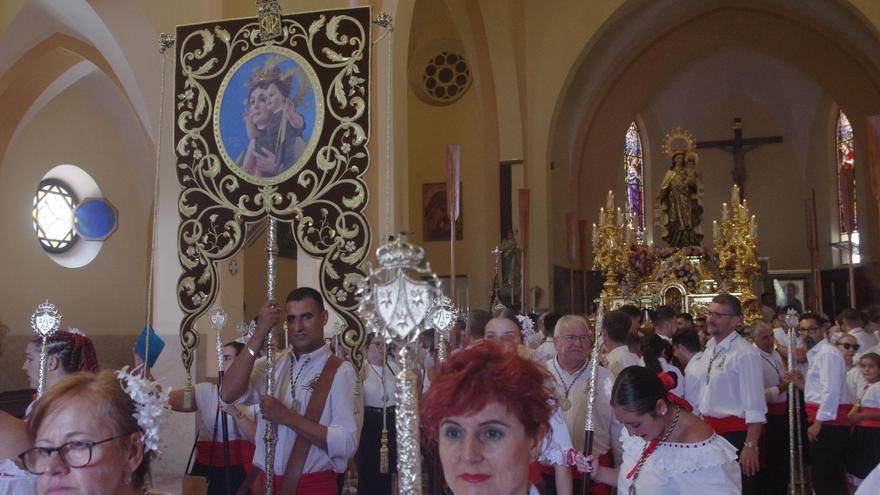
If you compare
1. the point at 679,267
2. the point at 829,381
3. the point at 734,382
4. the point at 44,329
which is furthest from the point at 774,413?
the point at 679,267

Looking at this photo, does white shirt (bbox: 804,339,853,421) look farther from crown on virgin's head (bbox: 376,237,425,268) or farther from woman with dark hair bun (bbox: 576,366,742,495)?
crown on virgin's head (bbox: 376,237,425,268)

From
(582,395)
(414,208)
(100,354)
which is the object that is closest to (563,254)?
(414,208)

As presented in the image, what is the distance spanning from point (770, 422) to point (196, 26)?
6.73 m

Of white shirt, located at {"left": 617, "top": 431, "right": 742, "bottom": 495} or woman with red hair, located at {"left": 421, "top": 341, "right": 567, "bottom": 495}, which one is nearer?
woman with red hair, located at {"left": 421, "top": 341, "right": 567, "bottom": 495}

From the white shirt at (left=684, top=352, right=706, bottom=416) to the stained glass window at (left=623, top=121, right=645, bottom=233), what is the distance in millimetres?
19821

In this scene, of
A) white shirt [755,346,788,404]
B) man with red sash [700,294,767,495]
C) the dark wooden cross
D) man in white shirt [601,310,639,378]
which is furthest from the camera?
the dark wooden cross

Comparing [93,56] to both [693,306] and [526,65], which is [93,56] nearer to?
[526,65]

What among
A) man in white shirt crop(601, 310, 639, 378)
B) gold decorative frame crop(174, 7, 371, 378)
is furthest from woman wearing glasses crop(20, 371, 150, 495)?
man in white shirt crop(601, 310, 639, 378)

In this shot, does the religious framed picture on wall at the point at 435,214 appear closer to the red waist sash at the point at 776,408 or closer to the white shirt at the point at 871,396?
the red waist sash at the point at 776,408

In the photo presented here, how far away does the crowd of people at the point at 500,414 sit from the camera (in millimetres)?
2748

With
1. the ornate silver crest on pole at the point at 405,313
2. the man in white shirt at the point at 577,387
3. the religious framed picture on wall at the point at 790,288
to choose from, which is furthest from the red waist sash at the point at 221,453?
the religious framed picture on wall at the point at 790,288

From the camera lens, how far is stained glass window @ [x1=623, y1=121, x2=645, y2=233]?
2709cm

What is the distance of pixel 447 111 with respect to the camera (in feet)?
65.8

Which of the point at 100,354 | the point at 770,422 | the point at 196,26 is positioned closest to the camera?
the point at 196,26
